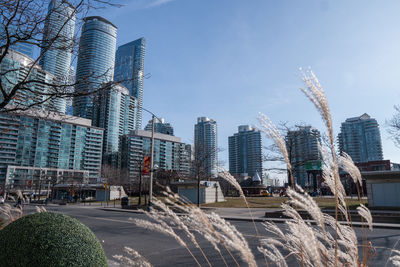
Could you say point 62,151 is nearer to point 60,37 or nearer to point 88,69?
point 88,69

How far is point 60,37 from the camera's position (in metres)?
7.04

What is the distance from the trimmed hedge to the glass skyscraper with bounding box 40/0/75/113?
4.66 metres

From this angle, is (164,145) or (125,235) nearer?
(125,235)

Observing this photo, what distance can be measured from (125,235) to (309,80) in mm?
13094

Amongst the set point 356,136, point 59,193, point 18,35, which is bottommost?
point 59,193

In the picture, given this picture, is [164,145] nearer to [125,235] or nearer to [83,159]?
[83,159]

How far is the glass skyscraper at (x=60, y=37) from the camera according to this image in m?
6.73

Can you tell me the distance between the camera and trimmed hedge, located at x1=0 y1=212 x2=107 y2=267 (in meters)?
3.34

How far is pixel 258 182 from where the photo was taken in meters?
60.0

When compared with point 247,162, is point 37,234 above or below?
below

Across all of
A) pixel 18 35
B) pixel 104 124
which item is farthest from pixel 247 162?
pixel 18 35

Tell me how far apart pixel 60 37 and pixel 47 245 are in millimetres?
5742

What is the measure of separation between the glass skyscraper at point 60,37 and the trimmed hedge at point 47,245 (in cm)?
466

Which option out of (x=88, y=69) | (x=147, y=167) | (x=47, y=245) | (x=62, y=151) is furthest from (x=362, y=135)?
(x=62, y=151)
